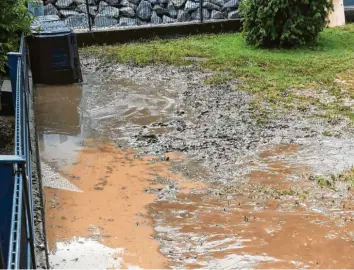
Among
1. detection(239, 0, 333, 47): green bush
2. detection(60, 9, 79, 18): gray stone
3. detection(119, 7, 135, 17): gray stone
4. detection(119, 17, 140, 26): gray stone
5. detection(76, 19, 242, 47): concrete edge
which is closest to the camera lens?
detection(239, 0, 333, 47): green bush

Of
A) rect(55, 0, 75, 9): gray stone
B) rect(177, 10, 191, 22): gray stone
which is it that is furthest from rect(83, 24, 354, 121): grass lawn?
rect(55, 0, 75, 9): gray stone

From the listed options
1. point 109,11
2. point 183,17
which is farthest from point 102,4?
point 183,17

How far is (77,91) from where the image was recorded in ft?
32.1

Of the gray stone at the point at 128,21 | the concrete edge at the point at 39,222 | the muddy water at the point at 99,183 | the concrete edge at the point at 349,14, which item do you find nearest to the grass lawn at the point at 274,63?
the concrete edge at the point at 349,14

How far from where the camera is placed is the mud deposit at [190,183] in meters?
4.80

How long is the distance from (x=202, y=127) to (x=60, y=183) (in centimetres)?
238

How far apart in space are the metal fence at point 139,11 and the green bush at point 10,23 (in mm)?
7198

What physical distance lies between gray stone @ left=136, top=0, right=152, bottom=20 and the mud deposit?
6051 millimetres

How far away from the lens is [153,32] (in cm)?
1403

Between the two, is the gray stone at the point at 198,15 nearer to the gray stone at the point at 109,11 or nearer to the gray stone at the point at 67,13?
the gray stone at the point at 109,11

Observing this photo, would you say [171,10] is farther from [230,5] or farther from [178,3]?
[230,5]

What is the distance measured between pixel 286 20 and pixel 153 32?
334 cm

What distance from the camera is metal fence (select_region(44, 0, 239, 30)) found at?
14.8 metres

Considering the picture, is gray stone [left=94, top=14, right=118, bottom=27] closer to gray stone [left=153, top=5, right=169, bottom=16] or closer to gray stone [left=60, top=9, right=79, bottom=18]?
gray stone [left=60, top=9, right=79, bottom=18]
